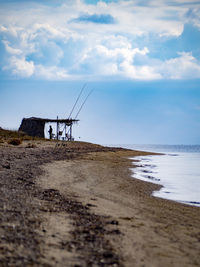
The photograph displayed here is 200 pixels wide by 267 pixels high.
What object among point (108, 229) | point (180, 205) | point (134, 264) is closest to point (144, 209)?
point (180, 205)

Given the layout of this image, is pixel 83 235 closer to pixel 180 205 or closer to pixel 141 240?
pixel 141 240

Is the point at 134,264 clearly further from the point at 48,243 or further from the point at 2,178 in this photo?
the point at 2,178

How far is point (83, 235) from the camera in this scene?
225 inches

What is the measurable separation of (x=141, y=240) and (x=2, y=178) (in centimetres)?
565

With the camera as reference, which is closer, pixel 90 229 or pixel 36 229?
pixel 36 229

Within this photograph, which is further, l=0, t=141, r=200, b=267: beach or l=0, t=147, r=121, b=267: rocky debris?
l=0, t=141, r=200, b=267: beach

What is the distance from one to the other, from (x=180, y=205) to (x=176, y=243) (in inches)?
167

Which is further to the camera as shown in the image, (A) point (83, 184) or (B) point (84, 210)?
(A) point (83, 184)

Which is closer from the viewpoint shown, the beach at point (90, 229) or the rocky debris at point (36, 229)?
the rocky debris at point (36, 229)

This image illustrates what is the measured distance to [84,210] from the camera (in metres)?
7.55

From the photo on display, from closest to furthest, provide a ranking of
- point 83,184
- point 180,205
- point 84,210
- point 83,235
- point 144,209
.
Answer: point 83,235, point 84,210, point 144,209, point 180,205, point 83,184

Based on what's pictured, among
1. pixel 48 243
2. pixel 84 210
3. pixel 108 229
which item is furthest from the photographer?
pixel 84 210

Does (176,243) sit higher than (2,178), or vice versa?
(2,178)

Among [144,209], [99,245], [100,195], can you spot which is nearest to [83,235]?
[99,245]
